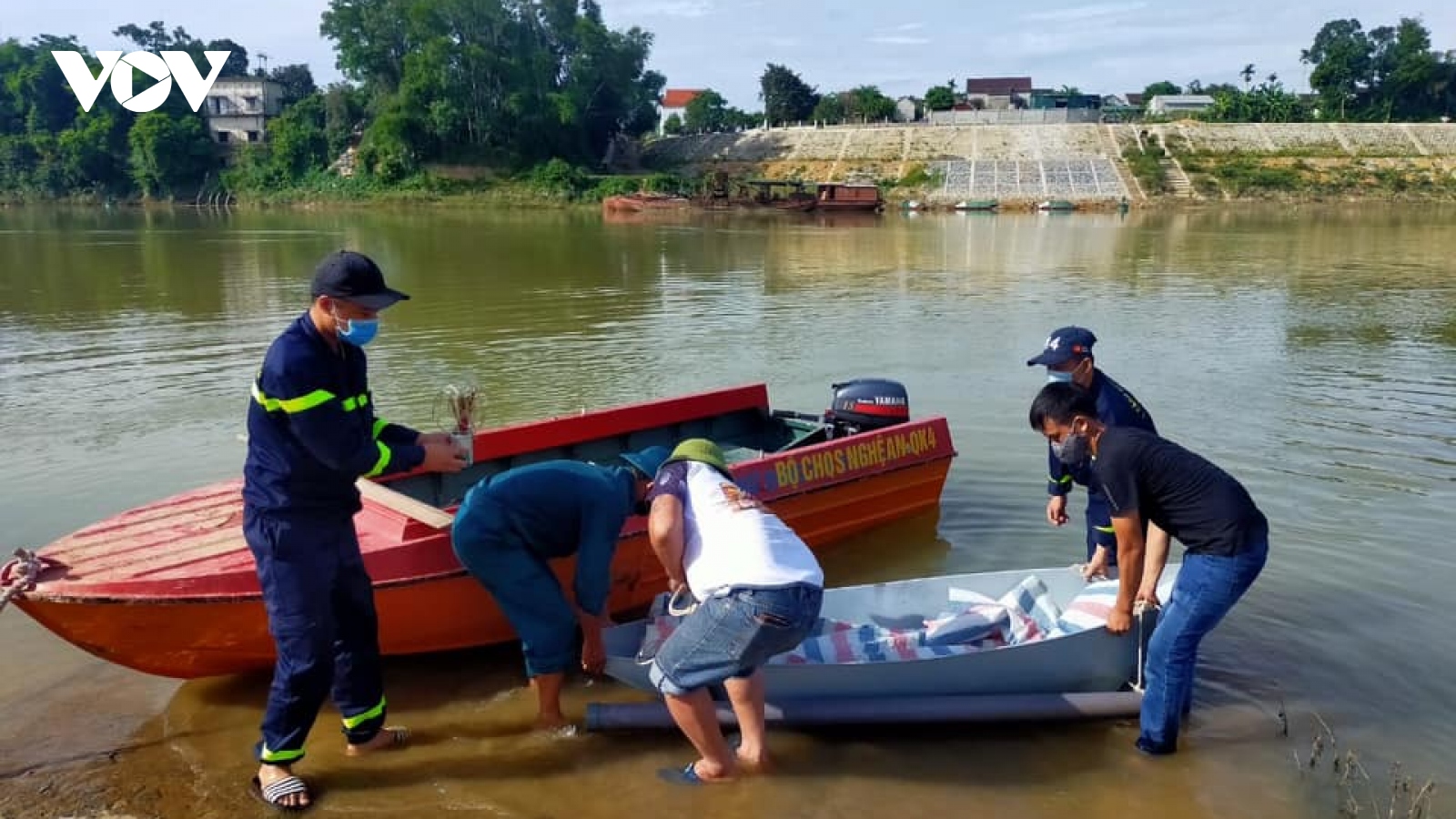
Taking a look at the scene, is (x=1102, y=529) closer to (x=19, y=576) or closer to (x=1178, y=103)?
(x=19, y=576)

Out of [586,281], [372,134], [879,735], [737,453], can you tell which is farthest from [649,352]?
[372,134]

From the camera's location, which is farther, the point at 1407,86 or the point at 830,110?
the point at 830,110

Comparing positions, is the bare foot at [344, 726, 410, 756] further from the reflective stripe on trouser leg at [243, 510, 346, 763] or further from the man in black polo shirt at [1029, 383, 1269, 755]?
the man in black polo shirt at [1029, 383, 1269, 755]

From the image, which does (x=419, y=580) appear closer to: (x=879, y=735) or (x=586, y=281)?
(x=879, y=735)

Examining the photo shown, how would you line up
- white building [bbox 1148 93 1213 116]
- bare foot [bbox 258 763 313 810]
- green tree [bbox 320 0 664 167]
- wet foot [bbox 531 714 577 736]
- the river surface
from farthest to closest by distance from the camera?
white building [bbox 1148 93 1213 116] → green tree [bbox 320 0 664 167] → wet foot [bbox 531 714 577 736] → the river surface → bare foot [bbox 258 763 313 810]

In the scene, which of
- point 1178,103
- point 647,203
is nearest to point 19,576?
point 647,203

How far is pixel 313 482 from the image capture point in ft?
13.1

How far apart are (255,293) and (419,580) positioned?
55.2 feet

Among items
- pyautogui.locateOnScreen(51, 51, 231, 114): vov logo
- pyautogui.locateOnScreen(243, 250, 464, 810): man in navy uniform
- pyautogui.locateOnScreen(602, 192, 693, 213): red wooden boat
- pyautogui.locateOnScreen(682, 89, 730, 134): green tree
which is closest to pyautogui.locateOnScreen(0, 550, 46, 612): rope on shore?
pyautogui.locateOnScreen(243, 250, 464, 810): man in navy uniform

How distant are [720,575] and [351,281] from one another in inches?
70.7

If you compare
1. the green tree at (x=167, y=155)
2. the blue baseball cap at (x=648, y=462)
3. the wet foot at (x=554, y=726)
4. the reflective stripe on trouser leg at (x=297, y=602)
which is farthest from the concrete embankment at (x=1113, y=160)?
the reflective stripe on trouser leg at (x=297, y=602)

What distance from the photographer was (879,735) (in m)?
4.91

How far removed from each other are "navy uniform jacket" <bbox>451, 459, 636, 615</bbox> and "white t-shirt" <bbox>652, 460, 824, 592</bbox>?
0.43 meters

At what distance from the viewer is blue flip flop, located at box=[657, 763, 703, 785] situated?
4500mm
